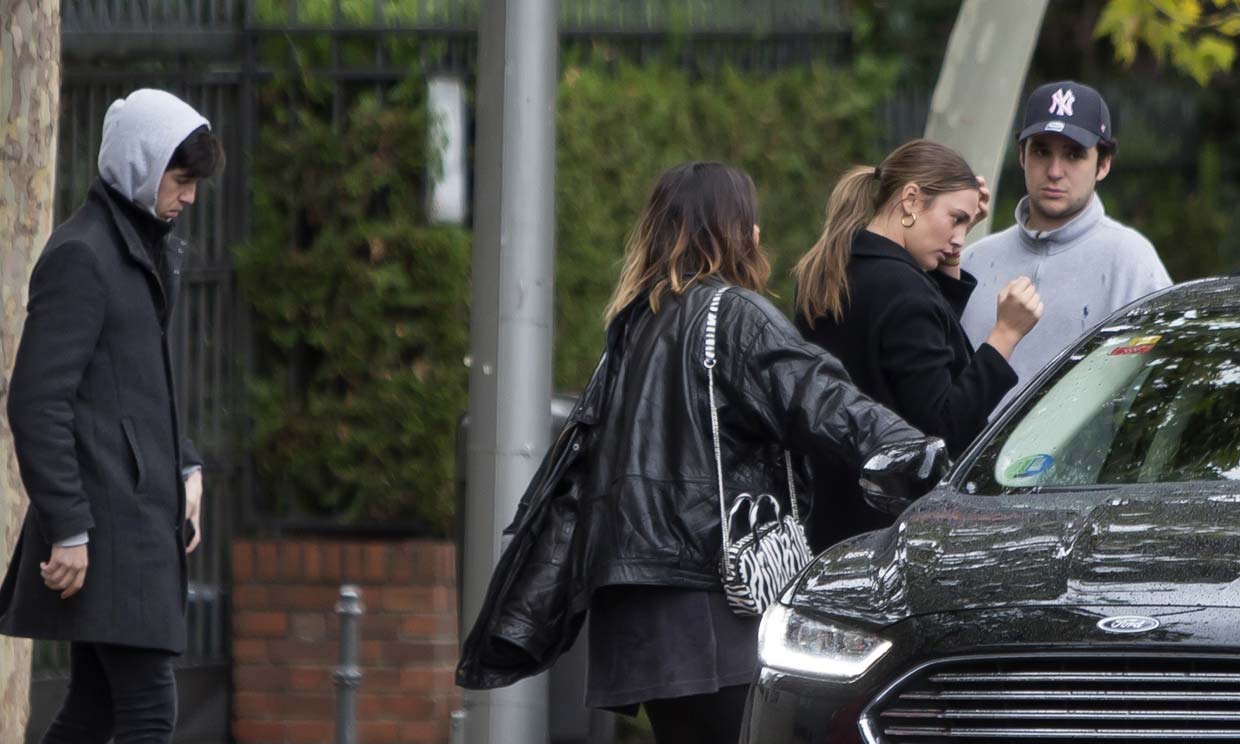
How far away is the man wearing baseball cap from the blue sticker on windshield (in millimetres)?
1467

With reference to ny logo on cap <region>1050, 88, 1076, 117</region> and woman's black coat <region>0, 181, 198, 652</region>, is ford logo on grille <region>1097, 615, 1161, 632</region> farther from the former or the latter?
ny logo on cap <region>1050, 88, 1076, 117</region>

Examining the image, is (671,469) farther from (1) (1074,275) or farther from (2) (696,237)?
(1) (1074,275)

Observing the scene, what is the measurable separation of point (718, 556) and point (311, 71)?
14.6ft

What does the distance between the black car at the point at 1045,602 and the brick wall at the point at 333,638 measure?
384 cm

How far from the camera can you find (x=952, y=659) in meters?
4.01

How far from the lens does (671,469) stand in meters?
4.92

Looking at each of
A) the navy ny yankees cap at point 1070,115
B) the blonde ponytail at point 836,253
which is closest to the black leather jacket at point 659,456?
the blonde ponytail at point 836,253

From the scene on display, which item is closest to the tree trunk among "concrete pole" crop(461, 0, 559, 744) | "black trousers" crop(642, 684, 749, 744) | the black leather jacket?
"concrete pole" crop(461, 0, 559, 744)

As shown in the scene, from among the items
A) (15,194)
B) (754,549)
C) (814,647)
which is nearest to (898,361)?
(754,549)

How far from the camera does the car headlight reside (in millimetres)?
4164

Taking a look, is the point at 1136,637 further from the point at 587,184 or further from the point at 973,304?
the point at 587,184

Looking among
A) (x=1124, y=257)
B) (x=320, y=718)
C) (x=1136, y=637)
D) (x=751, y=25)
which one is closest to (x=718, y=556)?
(x=1136, y=637)

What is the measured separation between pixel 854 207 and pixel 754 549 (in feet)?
4.44

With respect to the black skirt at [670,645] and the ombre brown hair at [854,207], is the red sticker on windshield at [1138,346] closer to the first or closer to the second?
the ombre brown hair at [854,207]
